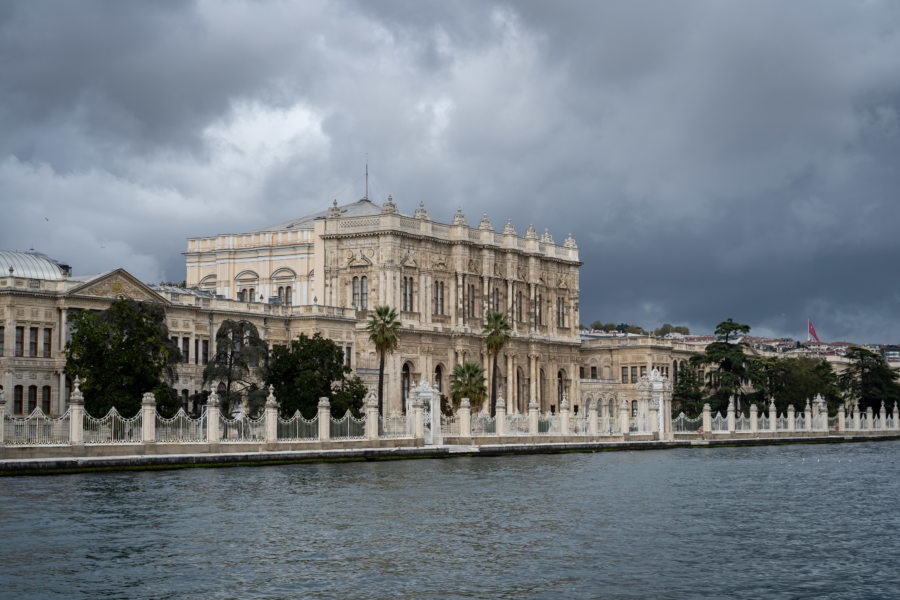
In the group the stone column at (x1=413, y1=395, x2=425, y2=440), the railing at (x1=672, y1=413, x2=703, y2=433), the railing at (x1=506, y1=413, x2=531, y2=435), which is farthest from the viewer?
the railing at (x1=672, y1=413, x2=703, y2=433)

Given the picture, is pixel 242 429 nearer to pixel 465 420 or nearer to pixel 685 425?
pixel 465 420

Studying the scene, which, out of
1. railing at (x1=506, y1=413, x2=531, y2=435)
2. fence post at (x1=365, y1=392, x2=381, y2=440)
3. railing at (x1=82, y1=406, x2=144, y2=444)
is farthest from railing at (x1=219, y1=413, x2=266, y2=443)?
railing at (x1=506, y1=413, x2=531, y2=435)

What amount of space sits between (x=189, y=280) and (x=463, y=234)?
19267 mm

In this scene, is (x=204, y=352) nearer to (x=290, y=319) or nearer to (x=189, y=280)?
(x=290, y=319)

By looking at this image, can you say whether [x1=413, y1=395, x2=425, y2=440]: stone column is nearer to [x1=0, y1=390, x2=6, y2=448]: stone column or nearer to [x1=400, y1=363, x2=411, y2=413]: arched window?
[x1=0, y1=390, x2=6, y2=448]: stone column

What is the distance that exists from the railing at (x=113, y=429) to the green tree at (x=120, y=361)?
4.47 metres

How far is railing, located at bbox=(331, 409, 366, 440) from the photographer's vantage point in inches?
2084

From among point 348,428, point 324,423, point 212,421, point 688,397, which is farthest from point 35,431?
point 688,397

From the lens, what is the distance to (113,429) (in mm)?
43938

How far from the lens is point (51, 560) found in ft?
78.2

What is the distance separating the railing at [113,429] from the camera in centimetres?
4341

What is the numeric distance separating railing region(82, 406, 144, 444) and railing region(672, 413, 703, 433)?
129 feet

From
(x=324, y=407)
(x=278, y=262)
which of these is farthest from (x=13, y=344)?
(x=278, y=262)

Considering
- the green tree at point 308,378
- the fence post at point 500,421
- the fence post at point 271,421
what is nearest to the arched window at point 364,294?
the green tree at point 308,378
